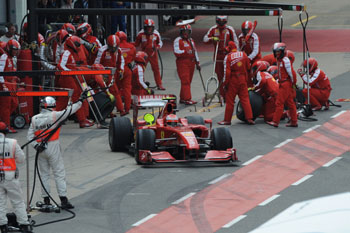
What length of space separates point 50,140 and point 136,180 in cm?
264

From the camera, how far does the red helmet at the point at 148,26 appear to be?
80.2ft

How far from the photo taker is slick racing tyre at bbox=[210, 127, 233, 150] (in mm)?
15711

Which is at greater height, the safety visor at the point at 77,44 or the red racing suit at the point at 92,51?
the safety visor at the point at 77,44

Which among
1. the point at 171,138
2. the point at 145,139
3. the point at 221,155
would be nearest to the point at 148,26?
the point at 171,138

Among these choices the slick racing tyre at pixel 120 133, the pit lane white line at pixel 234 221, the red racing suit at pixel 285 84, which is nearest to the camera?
the pit lane white line at pixel 234 221

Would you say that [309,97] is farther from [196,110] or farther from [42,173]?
[42,173]

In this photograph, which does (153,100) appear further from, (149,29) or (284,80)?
(149,29)

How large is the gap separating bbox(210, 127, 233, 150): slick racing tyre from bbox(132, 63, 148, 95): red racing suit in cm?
636

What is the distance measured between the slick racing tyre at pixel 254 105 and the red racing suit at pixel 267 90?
127 mm

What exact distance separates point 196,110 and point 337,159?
6.38 metres

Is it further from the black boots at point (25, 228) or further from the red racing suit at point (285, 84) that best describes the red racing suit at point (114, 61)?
the black boots at point (25, 228)

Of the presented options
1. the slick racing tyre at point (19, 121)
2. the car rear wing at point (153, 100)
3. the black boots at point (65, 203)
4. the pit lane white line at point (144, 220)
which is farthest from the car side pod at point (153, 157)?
the slick racing tyre at point (19, 121)

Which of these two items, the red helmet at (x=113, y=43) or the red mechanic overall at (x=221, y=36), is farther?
the red mechanic overall at (x=221, y=36)

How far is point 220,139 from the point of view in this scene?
51.6 ft
